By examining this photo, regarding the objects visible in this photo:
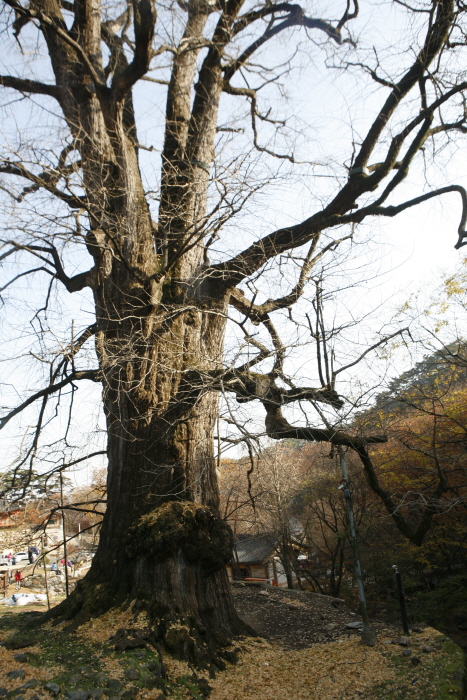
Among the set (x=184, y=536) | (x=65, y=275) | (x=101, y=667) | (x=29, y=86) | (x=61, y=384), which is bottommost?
(x=101, y=667)

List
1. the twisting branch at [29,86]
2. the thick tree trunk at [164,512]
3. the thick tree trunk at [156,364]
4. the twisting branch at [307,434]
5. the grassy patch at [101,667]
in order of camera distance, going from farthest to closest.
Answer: the twisting branch at [29,86] < the twisting branch at [307,434] < the thick tree trunk at [156,364] < the thick tree trunk at [164,512] < the grassy patch at [101,667]

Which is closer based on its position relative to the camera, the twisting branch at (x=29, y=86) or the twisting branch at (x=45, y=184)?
the twisting branch at (x=45, y=184)

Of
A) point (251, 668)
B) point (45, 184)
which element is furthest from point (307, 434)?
point (45, 184)

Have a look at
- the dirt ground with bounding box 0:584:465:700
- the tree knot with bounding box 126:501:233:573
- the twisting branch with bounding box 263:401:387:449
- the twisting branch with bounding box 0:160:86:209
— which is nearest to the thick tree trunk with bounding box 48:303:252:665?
the tree knot with bounding box 126:501:233:573

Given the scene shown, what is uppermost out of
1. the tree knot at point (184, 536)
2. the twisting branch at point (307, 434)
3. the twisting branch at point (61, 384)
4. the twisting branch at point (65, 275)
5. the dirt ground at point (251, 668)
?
the twisting branch at point (65, 275)

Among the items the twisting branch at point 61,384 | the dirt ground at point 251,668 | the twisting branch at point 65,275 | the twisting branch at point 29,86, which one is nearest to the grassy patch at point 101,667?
the dirt ground at point 251,668

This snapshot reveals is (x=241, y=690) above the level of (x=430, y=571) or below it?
above

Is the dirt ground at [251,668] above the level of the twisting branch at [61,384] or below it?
below

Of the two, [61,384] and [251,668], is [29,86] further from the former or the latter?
[251,668]

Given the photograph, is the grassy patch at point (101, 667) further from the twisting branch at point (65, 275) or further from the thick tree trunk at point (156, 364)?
the twisting branch at point (65, 275)

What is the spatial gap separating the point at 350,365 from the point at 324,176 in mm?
2716

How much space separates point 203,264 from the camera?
621cm

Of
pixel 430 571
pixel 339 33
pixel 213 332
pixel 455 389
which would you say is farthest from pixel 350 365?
pixel 430 571

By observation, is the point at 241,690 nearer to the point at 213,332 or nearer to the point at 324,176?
the point at 213,332
